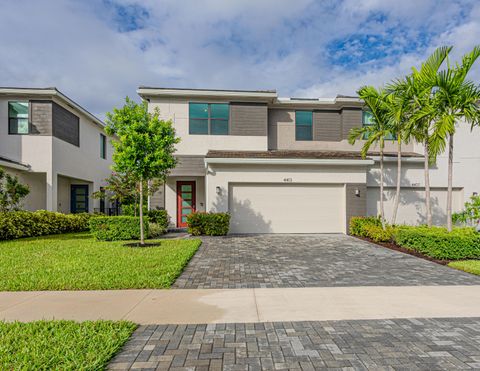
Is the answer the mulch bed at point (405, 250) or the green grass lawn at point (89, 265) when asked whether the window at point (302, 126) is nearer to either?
the mulch bed at point (405, 250)

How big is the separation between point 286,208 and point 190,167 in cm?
531

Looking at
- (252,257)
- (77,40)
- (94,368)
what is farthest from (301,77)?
(94,368)

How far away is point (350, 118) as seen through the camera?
46.6ft

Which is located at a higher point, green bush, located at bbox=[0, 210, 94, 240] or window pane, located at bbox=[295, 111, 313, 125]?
window pane, located at bbox=[295, 111, 313, 125]

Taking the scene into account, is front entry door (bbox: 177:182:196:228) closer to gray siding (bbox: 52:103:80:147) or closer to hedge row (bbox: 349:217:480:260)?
gray siding (bbox: 52:103:80:147)

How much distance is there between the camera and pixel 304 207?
12156 mm

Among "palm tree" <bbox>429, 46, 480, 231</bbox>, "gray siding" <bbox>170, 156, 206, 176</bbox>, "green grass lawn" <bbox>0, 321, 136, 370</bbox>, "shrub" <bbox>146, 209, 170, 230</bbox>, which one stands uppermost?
"palm tree" <bbox>429, 46, 480, 231</bbox>

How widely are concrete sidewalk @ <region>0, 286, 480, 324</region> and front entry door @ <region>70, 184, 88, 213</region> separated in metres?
14.8

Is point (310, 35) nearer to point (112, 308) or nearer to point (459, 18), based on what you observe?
point (459, 18)

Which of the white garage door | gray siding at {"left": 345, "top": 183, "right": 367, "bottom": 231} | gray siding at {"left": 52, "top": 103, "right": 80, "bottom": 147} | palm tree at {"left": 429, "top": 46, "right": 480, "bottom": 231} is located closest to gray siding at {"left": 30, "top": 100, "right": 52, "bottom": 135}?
gray siding at {"left": 52, "top": 103, "right": 80, "bottom": 147}

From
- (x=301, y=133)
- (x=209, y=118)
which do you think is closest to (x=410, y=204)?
(x=301, y=133)

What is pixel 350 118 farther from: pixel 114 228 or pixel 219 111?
pixel 114 228

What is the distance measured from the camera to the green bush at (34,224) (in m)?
10.2

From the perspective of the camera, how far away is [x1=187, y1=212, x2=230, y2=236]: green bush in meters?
10.9
